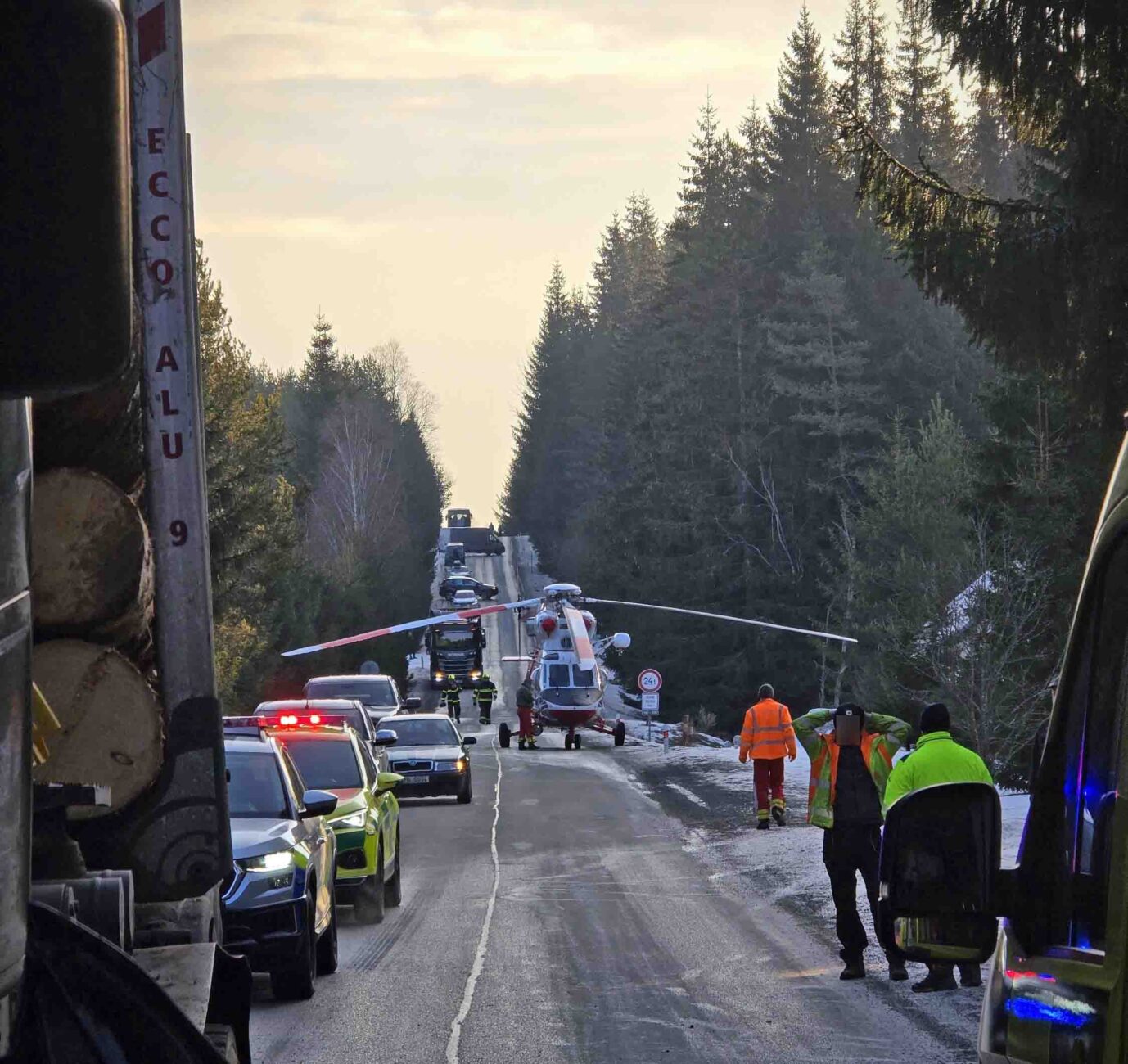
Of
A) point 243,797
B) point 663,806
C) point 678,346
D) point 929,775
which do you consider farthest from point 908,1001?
point 678,346

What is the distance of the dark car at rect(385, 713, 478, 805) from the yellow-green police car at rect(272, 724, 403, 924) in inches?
428

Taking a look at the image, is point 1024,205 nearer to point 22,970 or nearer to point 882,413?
point 22,970

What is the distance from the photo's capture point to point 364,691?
35.8 meters

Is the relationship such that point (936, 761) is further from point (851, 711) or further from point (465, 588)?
point (465, 588)

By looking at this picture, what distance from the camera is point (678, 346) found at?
7988cm

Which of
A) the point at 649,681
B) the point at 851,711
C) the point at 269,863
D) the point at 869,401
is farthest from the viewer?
the point at 869,401

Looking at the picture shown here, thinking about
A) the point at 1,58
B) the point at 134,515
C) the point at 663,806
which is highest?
the point at 1,58

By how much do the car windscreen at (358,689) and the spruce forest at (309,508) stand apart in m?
2.83

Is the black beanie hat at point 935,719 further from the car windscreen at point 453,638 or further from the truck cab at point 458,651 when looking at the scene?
the car windscreen at point 453,638

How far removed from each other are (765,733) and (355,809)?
32.2 ft

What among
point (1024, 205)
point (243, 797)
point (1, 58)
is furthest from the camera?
point (1024, 205)

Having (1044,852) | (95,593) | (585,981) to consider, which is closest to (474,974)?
(585,981)

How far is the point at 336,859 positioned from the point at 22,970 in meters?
12.1

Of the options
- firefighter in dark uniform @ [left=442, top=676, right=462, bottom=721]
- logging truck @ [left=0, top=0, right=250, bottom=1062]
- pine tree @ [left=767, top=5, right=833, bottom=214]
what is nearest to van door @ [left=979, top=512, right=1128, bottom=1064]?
logging truck @ [left=0, top=0, right=250, bottom=1062]
